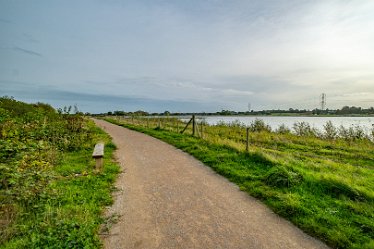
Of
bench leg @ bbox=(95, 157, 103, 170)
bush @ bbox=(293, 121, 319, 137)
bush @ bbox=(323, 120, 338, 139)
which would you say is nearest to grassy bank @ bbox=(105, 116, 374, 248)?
bench leg @ bbox=(95, 157, 103, 170)

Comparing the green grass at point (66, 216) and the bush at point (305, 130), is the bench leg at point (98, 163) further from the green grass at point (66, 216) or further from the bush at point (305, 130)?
the bush at point (305, 130)

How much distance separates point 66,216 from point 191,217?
2390mm

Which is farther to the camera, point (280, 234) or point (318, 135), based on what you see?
point (318, 135)

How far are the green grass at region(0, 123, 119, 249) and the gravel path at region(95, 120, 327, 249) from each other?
0.35m

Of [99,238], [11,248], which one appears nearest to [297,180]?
[99,238]

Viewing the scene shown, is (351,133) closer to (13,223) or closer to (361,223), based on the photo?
(361,223)

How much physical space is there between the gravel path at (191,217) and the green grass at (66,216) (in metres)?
0.35

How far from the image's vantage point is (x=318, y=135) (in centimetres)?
2311

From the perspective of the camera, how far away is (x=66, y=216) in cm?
489

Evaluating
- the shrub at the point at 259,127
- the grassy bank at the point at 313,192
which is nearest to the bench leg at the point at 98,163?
Answer: the grassy bank at the point at 313,192

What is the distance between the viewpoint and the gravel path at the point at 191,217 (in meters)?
4.33

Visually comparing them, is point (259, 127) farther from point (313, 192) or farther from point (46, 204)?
point (46, 204)

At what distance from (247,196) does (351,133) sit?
18.8 m

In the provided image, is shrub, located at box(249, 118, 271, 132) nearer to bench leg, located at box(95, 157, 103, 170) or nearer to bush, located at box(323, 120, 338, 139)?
bush, located at box(323, 120, 338, 139)
